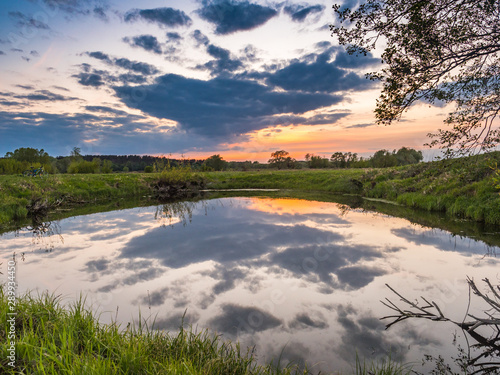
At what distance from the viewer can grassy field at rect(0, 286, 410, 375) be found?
11.3 feet

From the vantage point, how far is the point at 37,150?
59.7 m

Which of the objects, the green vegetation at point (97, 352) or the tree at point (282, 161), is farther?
the tree at point (282, 161)

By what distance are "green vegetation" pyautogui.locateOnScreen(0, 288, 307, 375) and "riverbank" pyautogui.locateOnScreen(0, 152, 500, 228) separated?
7458mm

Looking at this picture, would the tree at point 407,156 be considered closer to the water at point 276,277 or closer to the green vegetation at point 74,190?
the green vegetation at point 74,190

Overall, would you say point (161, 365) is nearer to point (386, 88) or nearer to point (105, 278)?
point (105, 278)

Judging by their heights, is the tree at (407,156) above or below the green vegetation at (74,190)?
above

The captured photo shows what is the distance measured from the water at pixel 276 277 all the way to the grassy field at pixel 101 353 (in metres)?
0.59

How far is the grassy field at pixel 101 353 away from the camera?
11.3ft

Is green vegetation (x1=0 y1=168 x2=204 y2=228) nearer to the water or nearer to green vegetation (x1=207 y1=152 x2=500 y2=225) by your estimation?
the water

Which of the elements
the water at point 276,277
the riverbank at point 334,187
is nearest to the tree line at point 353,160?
the riverbank at point 334,187

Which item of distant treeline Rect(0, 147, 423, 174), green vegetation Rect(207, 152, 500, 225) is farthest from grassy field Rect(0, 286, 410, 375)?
distant treeline Rect(0, 147, 423, 174)

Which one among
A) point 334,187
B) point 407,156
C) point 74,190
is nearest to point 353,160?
point 407,156

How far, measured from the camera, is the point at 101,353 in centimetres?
409

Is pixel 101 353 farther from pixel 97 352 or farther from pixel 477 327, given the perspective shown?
pixel 477 327
